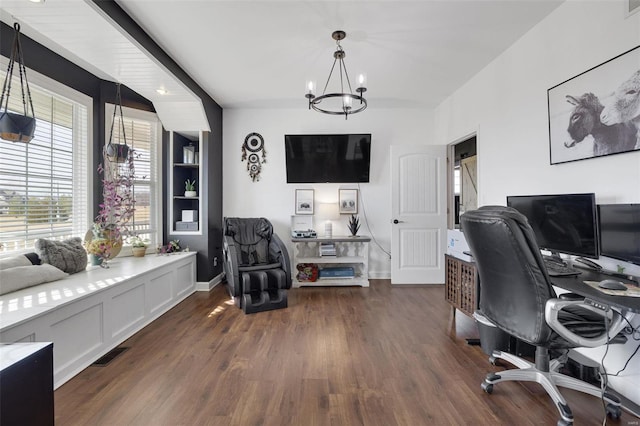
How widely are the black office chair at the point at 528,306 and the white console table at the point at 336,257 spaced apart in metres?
2.33

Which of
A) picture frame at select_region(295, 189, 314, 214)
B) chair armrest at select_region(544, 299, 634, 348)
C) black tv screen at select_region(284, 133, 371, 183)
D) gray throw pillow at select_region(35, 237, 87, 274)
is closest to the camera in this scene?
chair armrest at select_region(544, 299, 634, 348)

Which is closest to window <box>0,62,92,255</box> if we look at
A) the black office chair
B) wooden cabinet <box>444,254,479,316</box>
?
the black office chair

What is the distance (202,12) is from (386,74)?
1.98 metres

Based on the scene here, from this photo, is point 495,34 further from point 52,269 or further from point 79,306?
point 52,269

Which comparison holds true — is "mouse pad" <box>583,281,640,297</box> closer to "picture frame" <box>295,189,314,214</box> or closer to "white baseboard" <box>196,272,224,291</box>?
"picture frame" <box>295,189,314,214</box>

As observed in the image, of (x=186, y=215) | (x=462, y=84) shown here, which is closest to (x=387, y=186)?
(x=462, y=84)

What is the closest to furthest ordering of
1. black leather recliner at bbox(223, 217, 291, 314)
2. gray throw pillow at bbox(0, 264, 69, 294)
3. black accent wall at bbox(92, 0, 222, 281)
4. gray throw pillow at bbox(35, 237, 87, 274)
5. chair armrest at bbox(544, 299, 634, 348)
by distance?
chair armrest at bbox(544, 299, 634, 348) < gray throw pillow at bbox(0, 264, 69, 294) < gray throw pillow at bbox(35, 237, 87, 274) < black leather recliner at bbox(223, 217, 291, 314) < black accent wall at bbox(92, 0, 222, 281)

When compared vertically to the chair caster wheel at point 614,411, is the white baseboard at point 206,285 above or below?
above

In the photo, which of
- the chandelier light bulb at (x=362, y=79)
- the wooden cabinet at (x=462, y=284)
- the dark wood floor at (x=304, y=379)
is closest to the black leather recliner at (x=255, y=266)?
the dark wood floor at (x=304, y=379)

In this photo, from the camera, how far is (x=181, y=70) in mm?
3088

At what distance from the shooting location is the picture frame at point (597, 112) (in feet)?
5.36

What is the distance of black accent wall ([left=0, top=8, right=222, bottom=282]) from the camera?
2285mm

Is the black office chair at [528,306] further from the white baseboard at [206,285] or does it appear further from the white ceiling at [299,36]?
the white baseboard at [206,285]

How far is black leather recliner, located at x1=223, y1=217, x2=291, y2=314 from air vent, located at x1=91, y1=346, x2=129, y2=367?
1.03m
